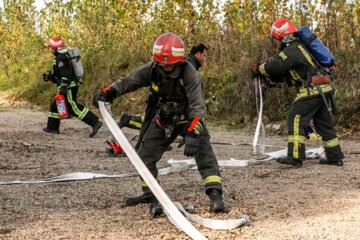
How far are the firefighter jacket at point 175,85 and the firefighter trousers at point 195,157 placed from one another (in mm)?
245

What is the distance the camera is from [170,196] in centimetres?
415

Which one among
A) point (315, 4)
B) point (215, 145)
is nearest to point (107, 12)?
point (315, 4)

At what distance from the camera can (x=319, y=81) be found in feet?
18.0

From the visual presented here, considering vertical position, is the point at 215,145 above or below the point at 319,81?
below

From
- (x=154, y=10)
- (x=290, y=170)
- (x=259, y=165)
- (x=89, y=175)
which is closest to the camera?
Answer: (x=89, y=175)

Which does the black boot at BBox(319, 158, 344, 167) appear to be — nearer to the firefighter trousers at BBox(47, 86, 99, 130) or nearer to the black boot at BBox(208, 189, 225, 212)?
the black boot at BBox(208, 189, 225, 212)

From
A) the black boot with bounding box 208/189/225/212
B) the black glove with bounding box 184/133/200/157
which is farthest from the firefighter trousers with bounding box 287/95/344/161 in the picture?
the black glove with bounding box 184/133/200/157

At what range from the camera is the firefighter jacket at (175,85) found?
11.3 ft

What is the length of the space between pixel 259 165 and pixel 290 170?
0.57 metres

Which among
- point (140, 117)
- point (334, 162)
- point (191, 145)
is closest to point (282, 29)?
point (334, 162)

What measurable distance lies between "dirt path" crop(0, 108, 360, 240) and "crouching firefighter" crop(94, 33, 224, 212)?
339 millimetres

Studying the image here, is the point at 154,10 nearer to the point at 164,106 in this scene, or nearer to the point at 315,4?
the point at 315,4

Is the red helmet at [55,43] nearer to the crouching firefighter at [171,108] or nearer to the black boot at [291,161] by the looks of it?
the black boot at [291,161]

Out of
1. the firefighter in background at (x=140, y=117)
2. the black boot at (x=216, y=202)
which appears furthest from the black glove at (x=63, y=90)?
the black boot at (x=216, y=202)
